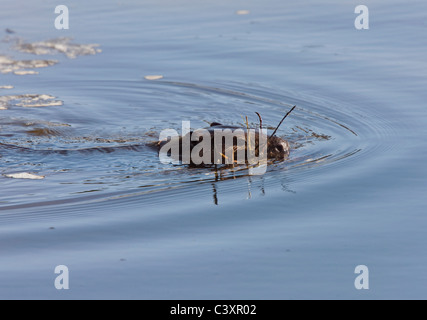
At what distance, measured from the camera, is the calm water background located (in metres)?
3.59

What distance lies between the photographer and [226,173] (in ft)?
16.3

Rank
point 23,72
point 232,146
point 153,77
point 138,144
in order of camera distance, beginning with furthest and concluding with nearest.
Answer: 1. point 23,72
2. point 153,77
3. point 138,144
4. point 232,146

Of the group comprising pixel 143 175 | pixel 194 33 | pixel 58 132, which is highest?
pixel 194 33

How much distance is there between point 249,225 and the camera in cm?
410

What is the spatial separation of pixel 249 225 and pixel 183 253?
19.7 inches

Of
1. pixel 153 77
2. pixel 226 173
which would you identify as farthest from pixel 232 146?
pixel 153 77

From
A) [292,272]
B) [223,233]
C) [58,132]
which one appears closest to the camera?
[292,272]

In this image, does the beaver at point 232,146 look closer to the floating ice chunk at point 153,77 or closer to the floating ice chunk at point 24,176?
the floating ice chunk at point 24,176

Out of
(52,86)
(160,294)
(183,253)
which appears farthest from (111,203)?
(52,86)

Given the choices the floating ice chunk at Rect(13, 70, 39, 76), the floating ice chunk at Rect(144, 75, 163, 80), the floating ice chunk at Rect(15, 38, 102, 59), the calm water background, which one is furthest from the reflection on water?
the floating ice chunk at Rect(15, 38, 102, 59)

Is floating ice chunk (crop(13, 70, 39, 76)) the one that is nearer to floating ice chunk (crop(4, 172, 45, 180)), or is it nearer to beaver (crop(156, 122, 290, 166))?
floating ice chunk (crop(4, 172, 45, 180))

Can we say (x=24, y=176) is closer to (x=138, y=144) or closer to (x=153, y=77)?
(x=138, y=144)

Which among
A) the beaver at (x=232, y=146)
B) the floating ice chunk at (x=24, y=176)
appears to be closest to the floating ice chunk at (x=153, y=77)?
the beaver at (x=232, y=146)
